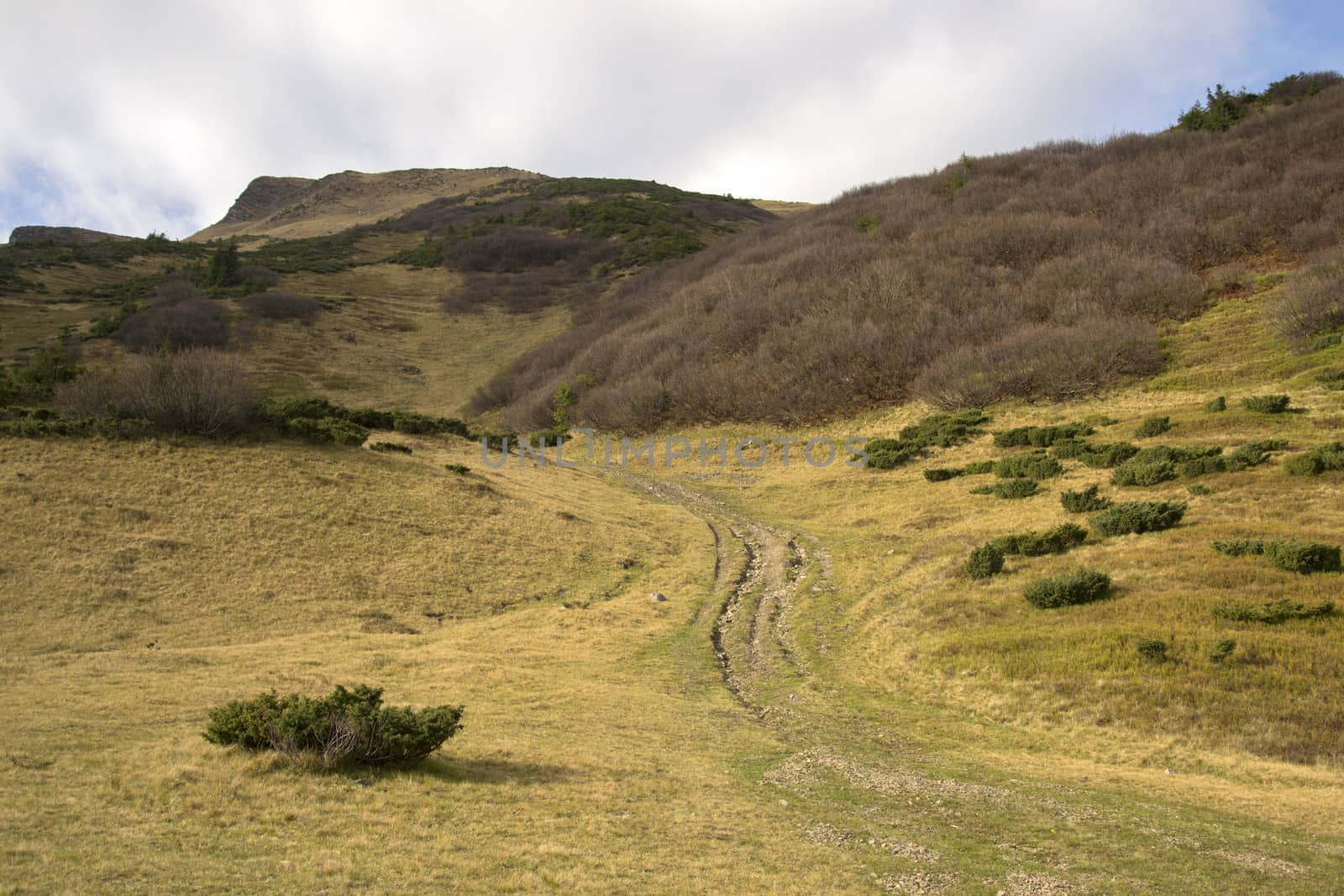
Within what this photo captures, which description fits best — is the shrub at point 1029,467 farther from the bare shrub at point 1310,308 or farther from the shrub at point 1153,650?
the bare shrub at point 1310,308

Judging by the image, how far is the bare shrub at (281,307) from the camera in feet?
234

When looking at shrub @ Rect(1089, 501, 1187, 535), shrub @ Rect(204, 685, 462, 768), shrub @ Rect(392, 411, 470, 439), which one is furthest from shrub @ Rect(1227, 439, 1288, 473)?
shrub @ Rect(392, 411, 470, 439)

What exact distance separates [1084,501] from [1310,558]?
7407 mm

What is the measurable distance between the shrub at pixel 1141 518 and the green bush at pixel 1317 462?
3.87 meters

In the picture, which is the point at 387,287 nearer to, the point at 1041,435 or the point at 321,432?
the point at 321,432

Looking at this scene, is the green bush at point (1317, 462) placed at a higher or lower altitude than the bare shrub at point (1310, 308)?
lower

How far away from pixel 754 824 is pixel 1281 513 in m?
17.3

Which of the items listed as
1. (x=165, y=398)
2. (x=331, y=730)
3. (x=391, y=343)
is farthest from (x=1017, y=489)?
(x=391, y=343)

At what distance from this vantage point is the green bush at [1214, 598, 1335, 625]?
45.9ft

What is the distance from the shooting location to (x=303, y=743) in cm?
892

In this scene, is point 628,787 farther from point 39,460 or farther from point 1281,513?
point 39,460

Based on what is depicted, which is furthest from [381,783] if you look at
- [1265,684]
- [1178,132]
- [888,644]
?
[1178,132]

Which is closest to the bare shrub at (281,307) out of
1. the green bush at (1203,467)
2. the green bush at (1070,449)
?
the green bush at (1070,449)

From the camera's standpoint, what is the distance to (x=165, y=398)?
26094mm
